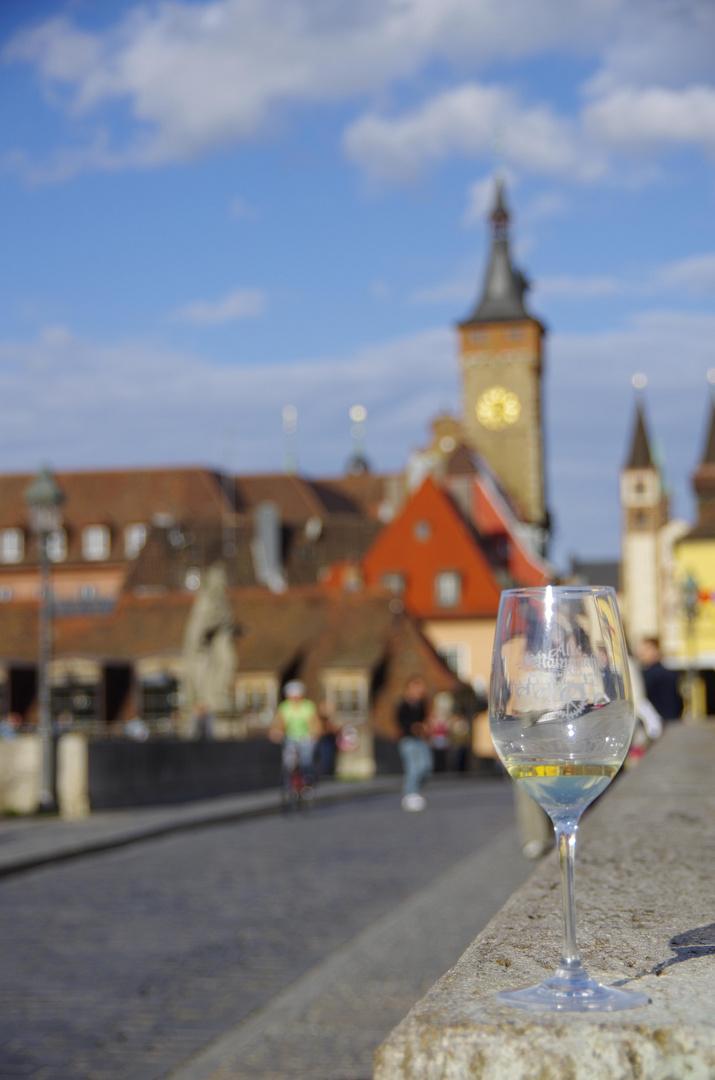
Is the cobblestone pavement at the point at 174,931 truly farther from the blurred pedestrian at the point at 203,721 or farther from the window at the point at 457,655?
the window at the point at 457,655

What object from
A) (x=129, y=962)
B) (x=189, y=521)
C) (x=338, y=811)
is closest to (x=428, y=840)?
(x=338, y=811)

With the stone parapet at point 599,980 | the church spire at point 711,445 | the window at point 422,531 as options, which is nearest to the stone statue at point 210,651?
the stone parapet at point 599,980

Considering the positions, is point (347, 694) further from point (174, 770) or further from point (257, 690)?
point (174, 770)

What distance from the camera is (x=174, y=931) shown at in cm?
880

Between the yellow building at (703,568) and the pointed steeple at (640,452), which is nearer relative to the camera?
the yellow building at (703,568)

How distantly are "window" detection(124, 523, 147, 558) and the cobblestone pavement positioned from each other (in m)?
65.9

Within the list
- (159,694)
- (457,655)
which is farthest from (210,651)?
(457,655)

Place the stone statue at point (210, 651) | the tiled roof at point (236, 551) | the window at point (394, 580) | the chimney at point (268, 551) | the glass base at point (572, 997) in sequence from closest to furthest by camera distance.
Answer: the glass base at point (572, 997) → the stone statue at point (210, 651) → the window at point (394, 580) → the tiled roof at point (236, 551) → the chimney at point (268, 551)

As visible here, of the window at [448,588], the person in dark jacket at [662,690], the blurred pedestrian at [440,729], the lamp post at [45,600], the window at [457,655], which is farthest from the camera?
the window at [448,588]

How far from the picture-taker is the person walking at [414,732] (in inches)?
781

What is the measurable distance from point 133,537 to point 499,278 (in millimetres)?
31193

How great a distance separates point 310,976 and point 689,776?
2.22 meters

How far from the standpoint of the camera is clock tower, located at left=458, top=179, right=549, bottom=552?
300 feet

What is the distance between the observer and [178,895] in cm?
1059
